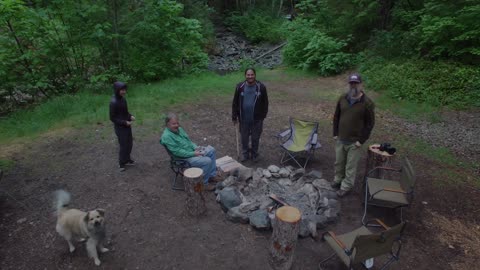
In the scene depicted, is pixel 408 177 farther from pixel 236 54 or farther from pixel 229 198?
pixel 236 54

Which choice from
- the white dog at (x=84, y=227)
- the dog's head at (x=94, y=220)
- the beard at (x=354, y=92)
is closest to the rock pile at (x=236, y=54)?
the beard at (x=354, y=92)

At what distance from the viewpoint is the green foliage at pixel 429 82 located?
28.0 ft

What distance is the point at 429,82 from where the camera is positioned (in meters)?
9.31

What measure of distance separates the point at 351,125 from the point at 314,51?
32.3ft

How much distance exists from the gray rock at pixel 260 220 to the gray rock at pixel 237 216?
0.32 feet

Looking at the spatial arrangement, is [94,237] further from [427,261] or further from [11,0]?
[11,0]

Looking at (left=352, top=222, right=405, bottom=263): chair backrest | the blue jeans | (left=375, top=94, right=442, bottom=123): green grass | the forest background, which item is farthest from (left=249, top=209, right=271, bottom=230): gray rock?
the forest background

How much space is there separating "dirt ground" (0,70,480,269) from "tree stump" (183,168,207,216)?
0.47 ft

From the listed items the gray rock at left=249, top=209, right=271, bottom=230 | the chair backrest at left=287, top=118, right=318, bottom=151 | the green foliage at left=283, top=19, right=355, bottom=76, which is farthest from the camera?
the green foliage at left=283, top=19, right=355, bottom=76

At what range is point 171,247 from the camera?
4.07 meters

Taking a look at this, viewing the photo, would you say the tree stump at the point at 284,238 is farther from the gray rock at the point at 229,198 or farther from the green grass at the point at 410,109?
the green grass at the point at 410,109

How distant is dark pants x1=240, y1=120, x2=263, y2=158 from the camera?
6102 mm

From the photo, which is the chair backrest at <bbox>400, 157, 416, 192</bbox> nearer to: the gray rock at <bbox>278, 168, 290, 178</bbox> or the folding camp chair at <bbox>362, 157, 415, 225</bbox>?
the folding camp chair at <bbox>362, 157, 415, 225</bbox>

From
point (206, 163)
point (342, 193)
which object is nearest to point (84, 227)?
point (206, 163)
